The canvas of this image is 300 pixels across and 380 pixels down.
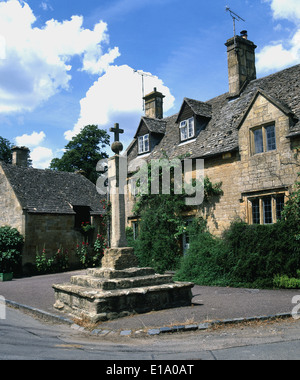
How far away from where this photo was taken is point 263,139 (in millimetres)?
13641

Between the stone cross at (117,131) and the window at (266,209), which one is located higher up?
the stone cross at (117,131)

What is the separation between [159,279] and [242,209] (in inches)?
264

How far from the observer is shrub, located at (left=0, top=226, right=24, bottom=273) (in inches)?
688

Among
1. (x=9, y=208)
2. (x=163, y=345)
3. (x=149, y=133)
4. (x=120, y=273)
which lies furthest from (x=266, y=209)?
(x=9, y=208)

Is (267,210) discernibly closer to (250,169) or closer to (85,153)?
(250,169)

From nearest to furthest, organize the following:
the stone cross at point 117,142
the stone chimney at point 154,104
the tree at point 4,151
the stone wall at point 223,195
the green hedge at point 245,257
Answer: the stone cross at point 117,142 → the green hedge at point 245,257 → the stone wall at point 223,195 → the stone chimney at point 154,104 → the tree at point 4,151

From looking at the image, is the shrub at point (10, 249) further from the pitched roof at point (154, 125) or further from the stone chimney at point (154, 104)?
the stone chimney at point (154, 104)

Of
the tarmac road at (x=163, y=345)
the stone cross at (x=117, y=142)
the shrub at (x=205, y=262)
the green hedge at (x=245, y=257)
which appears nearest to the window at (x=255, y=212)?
the green hedge at (x=245, y=257)

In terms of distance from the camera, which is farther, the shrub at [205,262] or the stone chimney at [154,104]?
the stone chimney at [154,104]

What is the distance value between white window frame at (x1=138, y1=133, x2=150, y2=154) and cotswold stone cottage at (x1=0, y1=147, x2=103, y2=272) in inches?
204

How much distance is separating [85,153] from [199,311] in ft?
99.4

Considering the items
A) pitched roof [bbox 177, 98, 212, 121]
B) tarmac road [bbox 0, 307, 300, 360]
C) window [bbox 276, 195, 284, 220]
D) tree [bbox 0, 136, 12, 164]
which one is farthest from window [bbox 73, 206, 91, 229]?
tree [bbox 0, 136, 12, 164]

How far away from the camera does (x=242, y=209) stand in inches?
551

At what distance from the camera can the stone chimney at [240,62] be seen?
17.5 metres
